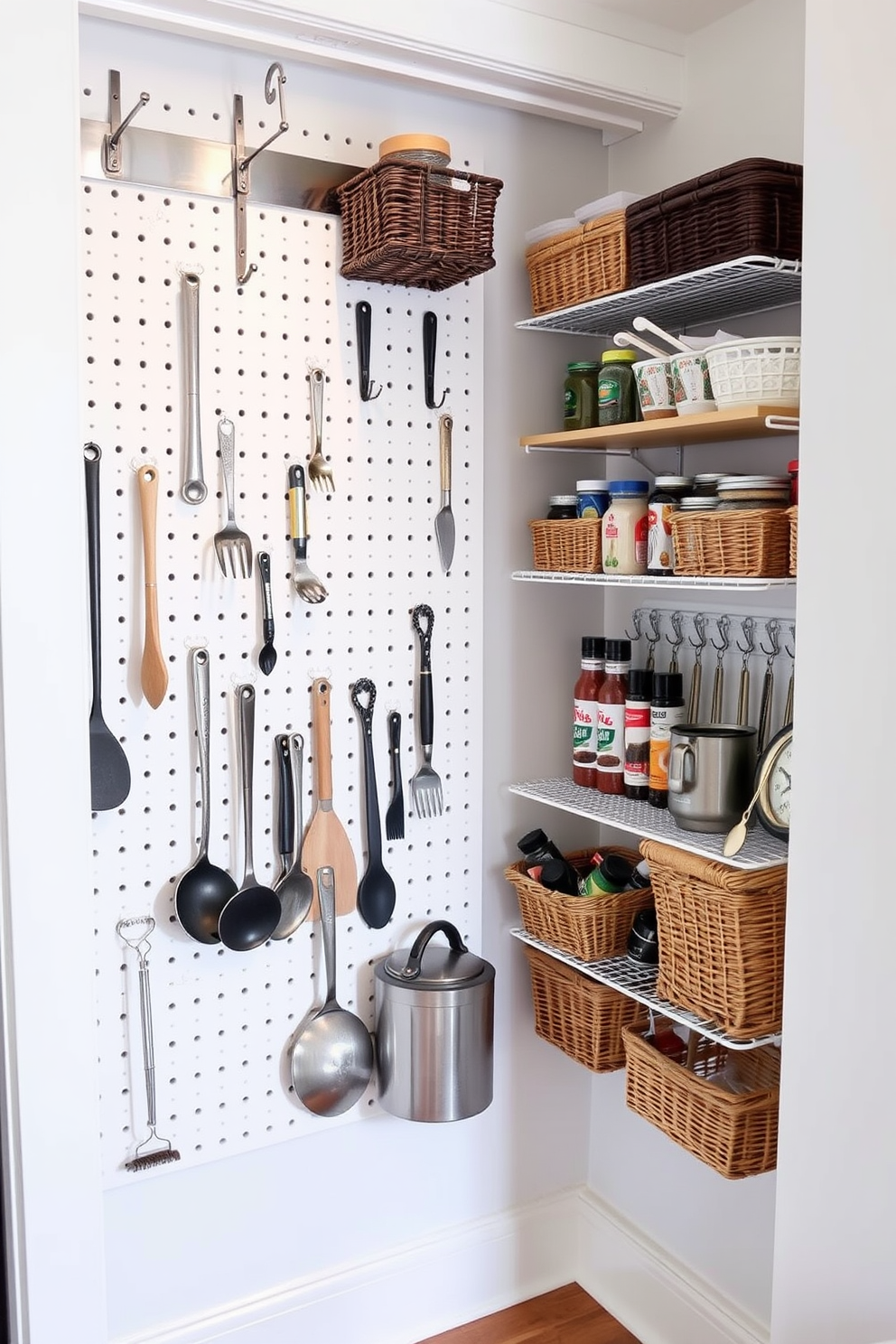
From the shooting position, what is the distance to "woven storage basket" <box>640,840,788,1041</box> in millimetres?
1649

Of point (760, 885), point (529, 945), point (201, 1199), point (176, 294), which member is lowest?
point (201, 1199)

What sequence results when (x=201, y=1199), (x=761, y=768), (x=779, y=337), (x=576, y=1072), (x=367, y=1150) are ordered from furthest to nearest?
1. (x=576, y=1072)
2. (x=367, y=1150)
3. (x=201, y=1199)
4. (x=761, y=768)
5. (x=779, y=337)

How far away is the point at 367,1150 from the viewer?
2092mm

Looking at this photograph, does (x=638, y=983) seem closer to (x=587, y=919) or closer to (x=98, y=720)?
(x=587, y=919)

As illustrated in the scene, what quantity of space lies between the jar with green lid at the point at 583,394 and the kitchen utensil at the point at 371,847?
60 centimetres

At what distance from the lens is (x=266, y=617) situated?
1.88 metres

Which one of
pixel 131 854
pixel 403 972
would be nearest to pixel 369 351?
pixel 131 854

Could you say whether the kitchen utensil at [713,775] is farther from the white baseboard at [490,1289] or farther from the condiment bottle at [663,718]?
the white baseboard at [490,1289]

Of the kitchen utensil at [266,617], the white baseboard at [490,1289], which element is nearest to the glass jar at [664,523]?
the kitchen utensil at [266,617]

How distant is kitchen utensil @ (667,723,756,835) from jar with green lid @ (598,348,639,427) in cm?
56

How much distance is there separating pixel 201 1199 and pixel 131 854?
61cm

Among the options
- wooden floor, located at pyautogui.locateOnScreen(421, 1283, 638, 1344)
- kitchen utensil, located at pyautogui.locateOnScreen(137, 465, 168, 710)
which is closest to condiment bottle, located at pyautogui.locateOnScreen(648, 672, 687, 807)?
kitchen utensil, located at pyautogui.locateOnScreen(137, 465, 168, 710)

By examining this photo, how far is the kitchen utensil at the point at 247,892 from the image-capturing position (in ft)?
6.11

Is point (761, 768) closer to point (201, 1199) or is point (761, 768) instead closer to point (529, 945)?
point (529, 945)
